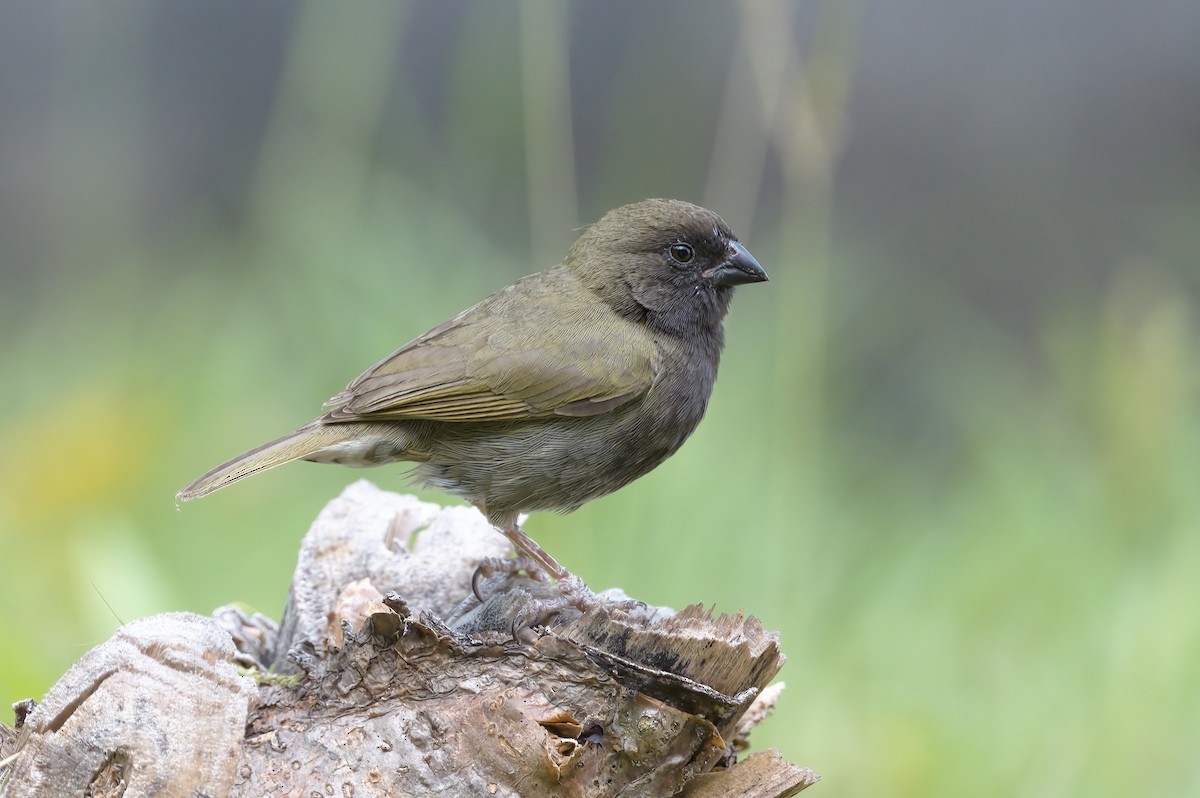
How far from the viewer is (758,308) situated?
19.6ft

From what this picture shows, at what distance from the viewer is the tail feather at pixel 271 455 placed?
10.9ft

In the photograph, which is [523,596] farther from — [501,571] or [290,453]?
[290,453]

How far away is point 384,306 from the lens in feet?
17.8

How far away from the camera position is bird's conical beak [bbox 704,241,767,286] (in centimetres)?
411

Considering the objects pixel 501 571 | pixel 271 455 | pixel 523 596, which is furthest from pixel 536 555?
pixel 271 455

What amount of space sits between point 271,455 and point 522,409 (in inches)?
27.3

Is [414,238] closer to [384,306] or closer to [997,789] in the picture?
[384,306]

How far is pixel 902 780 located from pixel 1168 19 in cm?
443

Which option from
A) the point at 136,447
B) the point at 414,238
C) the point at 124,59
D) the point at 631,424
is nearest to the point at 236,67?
the point at 124,59

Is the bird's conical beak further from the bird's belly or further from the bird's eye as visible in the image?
the bird's belly

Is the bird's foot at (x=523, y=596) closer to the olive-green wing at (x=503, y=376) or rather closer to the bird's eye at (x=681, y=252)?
the olive-green wing at (x=503, y=376)

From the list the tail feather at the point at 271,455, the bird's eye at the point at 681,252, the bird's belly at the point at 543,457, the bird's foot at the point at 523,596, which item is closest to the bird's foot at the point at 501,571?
the bird's foot at the point at 523,596

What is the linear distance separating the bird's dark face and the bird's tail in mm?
926

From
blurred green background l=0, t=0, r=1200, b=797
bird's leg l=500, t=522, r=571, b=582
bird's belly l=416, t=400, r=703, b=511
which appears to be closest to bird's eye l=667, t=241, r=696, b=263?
blurred green background l=0, t=0, r=1200, b=797
